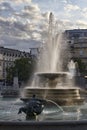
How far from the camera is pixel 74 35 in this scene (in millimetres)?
125875

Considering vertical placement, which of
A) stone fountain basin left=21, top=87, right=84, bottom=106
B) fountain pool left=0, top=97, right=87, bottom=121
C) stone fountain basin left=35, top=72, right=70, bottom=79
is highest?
stone fountain basin left=35, top=72, right=70, bottom=79

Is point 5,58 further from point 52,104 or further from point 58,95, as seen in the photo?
point 52,104

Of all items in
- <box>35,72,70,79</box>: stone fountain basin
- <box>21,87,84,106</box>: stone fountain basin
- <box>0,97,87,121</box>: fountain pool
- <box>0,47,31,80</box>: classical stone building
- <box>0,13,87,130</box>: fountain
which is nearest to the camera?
<box>0,13,87,130</box>: fountain

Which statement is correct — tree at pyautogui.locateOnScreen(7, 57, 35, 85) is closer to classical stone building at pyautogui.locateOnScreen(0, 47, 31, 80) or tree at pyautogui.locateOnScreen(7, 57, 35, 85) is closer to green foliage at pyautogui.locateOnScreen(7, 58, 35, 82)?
green foliage at pyautogui.locateOnScreen(7, 58, 35, 82)

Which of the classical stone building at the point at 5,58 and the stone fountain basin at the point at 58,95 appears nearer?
the stone fountain basin at the point at 58,95

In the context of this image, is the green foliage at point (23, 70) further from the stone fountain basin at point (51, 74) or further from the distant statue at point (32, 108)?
the distant statue at point (32, 108)

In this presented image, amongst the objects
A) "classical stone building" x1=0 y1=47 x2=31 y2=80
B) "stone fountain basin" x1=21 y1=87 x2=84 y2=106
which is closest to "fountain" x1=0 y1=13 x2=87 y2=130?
"stone fountain basin" x1=21 y1=87 x2=84 y2=106

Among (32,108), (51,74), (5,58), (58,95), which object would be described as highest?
(5,58)

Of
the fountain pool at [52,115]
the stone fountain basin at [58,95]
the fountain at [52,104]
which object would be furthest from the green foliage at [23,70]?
the fountain pool at [52,115]

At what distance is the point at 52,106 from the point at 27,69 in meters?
71.9

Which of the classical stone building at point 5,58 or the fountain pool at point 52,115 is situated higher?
the classical stone building at point 5,58

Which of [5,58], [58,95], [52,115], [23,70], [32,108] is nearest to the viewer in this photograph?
[32,108]

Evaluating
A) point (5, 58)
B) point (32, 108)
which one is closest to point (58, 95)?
point (32, 108)

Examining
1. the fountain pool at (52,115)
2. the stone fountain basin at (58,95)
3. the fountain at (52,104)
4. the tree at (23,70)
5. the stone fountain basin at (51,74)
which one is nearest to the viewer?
the fountain at (52,104)
